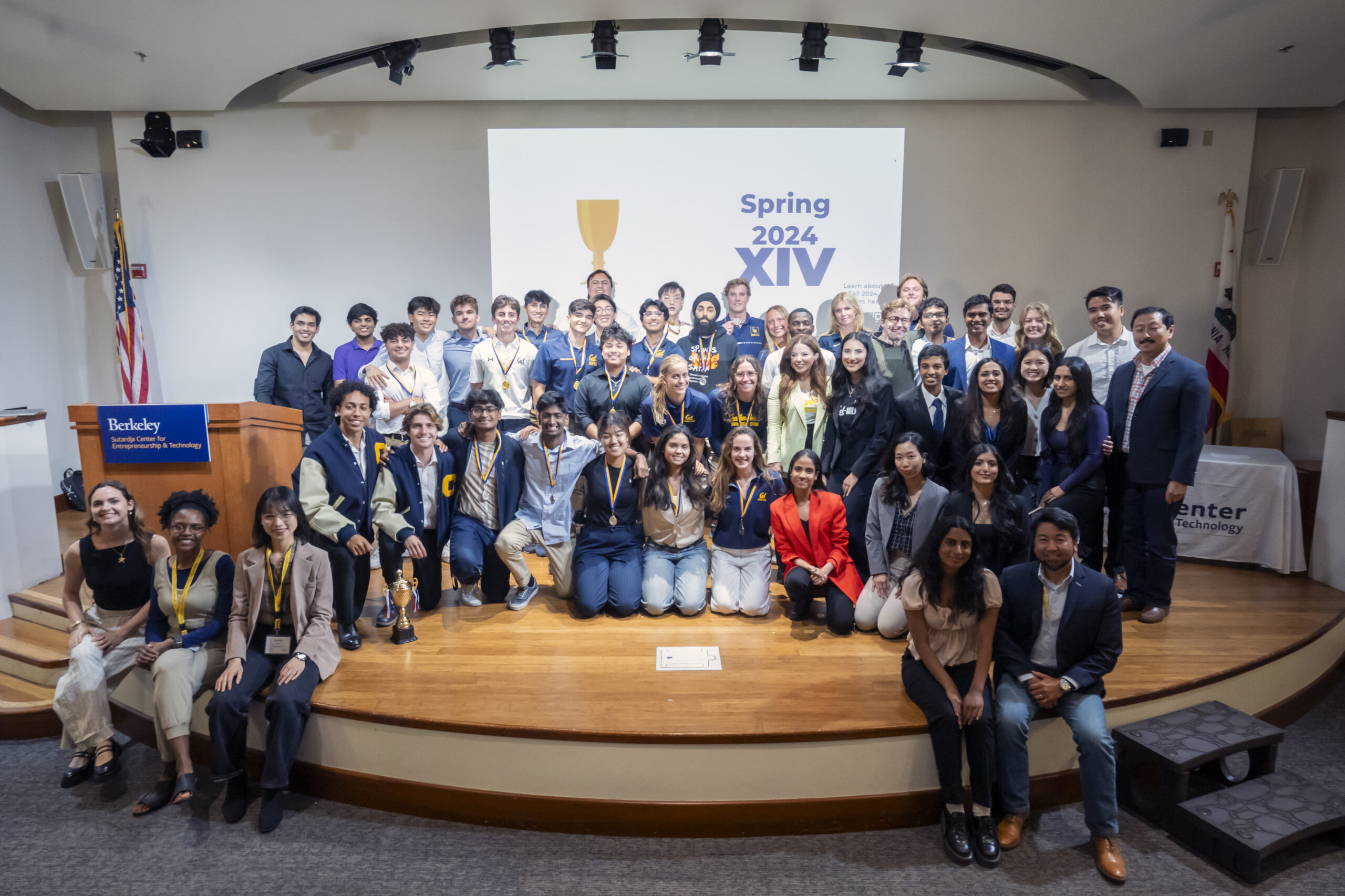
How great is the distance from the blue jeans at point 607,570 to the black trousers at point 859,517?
1.11 metres

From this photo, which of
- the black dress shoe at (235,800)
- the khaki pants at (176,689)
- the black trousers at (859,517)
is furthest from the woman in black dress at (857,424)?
the khaki pants at (176,689)

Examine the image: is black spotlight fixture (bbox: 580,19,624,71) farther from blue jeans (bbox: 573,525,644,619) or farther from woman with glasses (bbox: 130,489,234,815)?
woman with glasses (bbox: 130,489,234,815)

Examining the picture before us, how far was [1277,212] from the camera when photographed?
20.0ft

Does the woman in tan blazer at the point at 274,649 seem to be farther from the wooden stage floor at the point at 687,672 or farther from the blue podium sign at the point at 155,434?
the blue podium sign at the point at 155,434

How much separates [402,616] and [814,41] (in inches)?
172

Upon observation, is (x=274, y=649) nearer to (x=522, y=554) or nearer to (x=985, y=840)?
(x=522, y=554)

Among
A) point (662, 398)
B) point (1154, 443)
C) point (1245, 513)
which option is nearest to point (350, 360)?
point (662, 398)

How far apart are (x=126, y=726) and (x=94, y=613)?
0.54 metres

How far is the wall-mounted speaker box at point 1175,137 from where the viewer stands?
6.01 meters

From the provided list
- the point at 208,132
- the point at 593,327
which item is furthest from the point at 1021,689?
the point at 208,132

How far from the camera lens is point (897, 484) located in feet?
11.6

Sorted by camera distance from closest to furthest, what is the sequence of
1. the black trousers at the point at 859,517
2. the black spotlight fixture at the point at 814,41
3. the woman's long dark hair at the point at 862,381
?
the black trousers at the point at 859,517
the woman's long dark hair at the point at 862,381
the black spotlight fixture at the point at 814,41

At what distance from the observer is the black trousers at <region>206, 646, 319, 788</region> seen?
2674 millimetres

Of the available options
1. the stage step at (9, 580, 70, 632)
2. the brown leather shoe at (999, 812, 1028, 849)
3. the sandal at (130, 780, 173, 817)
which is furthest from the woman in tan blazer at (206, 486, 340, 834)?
the brown leather shoe at (999, 812, 1028, 849)
